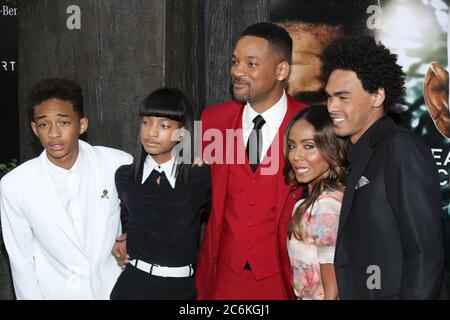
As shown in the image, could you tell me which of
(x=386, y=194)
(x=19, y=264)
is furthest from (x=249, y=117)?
(x=19, y=264)

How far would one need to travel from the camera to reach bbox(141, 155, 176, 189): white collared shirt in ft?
11.5

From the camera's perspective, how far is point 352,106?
10.1 ft

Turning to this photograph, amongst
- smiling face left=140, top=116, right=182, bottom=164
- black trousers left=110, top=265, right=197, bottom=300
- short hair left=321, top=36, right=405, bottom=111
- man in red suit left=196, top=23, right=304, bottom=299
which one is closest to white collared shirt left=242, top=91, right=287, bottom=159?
man in red suit left=196, top=23, right=304, bottom=299

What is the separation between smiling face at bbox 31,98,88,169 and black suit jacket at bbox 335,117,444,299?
1.43 metres

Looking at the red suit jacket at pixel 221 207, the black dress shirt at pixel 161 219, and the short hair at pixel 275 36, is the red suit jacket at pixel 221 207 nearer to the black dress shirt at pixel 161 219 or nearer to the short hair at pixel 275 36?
the black dress shirt at pixel 161 219

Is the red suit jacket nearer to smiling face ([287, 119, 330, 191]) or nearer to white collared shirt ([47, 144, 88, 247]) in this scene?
smiling face ([287, 119, 330, 191])

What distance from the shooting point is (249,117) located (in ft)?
12.3

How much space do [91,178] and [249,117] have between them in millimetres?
894

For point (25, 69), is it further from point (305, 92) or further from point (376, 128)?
point (376, 128)

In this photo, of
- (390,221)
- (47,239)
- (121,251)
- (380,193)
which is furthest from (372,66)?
(47,239)

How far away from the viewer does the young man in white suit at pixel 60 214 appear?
11.3ft

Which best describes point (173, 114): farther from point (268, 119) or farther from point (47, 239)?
point (47, 239)

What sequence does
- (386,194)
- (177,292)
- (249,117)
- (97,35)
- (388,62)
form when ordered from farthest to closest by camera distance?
1. (97,35)
2. (249,117)
3. (177,292)
4. (388,62)
5. (386,194)
